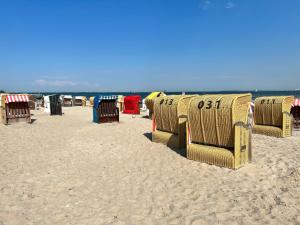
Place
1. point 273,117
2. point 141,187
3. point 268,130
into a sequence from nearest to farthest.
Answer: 1. point 141,187
2. point 268,130
3. point 273,117

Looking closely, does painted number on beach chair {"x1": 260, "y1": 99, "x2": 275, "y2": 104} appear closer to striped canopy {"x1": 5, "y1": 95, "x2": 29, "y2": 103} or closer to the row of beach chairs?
the row of beach chairs

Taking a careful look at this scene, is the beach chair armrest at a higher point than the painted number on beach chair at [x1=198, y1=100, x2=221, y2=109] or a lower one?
lower

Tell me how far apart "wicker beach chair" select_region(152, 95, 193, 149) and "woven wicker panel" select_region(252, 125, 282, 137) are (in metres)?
4.63

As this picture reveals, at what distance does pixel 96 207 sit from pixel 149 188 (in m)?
1.52

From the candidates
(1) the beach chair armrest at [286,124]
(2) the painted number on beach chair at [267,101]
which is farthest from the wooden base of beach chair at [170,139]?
(2) the painted number on beach chair at [267,101]

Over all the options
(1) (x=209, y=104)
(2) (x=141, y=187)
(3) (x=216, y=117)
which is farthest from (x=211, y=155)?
(2) (x=141, y=187)

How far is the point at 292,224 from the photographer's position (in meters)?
5.14

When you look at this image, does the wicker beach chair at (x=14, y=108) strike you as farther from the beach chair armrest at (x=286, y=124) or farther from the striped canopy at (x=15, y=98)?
the beach chair armrest at (x=286, y=124)

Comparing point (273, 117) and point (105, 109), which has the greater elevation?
point (105, 109)

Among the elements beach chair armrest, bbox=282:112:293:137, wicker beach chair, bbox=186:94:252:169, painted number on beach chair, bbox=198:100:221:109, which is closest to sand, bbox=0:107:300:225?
wicker beach chair, bbox=186:94:252:169

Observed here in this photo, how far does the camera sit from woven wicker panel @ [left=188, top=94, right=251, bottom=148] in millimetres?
8727

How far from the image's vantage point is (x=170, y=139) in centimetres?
1177

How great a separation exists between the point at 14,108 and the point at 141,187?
1499 cm

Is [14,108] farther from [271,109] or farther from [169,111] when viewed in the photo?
[271,109]
